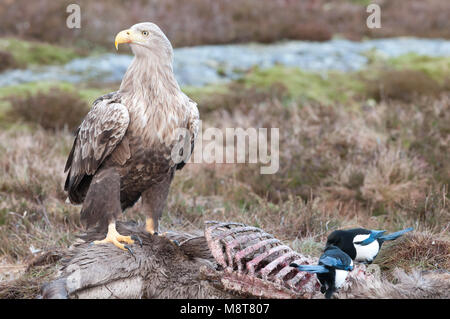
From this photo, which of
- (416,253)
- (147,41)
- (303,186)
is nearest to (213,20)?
(303,186)

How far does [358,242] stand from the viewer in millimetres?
3521

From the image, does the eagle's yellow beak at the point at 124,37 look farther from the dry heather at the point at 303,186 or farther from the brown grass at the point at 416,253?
the brown grass at the point at 416,253

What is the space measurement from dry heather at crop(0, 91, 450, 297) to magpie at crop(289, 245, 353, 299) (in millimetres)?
920

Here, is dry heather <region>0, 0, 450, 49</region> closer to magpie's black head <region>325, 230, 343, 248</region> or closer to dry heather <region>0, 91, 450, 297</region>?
dry heather <region>0, 91, 450, 297</region>

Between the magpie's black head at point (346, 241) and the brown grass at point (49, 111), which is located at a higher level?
the brown grass at point (49, 111)

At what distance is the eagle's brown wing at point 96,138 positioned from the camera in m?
3.86

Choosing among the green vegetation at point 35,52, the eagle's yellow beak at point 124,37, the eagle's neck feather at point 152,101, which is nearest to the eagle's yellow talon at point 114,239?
the eagle's neck feather at point 152,101

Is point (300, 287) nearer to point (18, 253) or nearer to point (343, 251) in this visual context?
point (343, 251)

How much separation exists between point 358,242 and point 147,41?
1.87 metres

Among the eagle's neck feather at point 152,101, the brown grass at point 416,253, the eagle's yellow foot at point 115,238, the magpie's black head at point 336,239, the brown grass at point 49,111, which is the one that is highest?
the eagle's neck feather at point 152,101

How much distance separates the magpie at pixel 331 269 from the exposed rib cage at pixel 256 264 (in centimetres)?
10

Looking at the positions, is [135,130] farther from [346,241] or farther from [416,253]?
[416,253]

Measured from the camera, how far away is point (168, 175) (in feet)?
13.7
